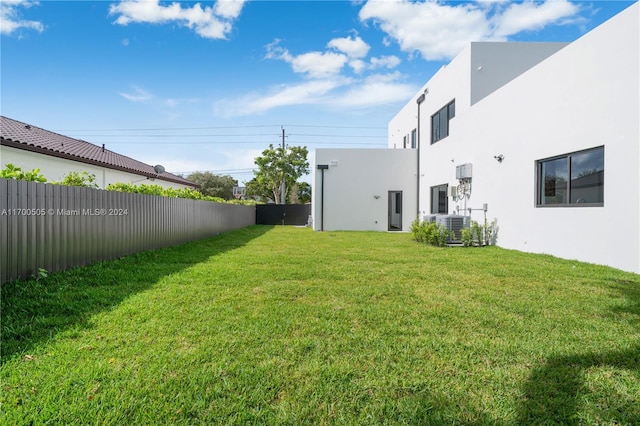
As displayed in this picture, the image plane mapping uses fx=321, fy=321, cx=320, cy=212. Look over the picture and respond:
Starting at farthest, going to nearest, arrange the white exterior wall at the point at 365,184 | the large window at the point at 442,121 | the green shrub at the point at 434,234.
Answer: the white exterior wall at the point at 365,184 → the large window at the point at 442,121 → the green shrub at the point at 434,234

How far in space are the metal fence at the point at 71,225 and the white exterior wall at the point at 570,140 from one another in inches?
328

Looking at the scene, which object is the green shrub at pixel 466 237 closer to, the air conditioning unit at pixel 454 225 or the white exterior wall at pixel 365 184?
the air conditioning unit at pixel 454 225

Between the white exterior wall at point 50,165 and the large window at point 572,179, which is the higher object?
the white exterior wall at point 50,165

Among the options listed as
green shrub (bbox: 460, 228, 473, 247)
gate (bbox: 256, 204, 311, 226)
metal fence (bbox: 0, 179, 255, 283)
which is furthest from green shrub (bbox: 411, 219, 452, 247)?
gate (bbox: 256, 204, 311, 226)

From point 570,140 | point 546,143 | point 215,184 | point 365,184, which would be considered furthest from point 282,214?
point 215,184

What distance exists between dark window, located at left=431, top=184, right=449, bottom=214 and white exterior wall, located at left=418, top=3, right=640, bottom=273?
2.13 m

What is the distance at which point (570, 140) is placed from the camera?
20.2 ft

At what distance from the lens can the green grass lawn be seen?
1693mm

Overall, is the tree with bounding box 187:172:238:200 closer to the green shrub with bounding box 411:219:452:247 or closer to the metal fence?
the metal fence

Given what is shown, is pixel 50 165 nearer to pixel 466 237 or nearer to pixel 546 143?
pixel 466 237

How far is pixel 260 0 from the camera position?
9.13 m

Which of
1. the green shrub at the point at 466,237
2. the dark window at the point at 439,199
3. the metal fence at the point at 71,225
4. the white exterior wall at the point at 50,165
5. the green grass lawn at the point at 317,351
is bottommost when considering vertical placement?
the green grass lawn at the point at 317,351

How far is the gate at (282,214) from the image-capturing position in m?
22.0

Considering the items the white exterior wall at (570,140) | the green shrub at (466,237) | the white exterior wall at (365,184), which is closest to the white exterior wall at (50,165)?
the white exterior wall at (365,184)
